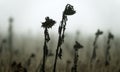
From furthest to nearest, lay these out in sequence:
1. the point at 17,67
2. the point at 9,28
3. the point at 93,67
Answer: the point at 9,28, the point at 93,67, the point at 17,67

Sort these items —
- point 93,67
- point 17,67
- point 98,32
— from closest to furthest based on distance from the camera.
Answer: point 17,67 → point 98,32 → point 93,67

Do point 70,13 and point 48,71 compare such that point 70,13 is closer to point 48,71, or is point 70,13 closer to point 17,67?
point 17,67

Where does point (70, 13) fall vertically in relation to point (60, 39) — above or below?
above

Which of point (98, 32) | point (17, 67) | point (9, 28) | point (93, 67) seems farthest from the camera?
point (9, 28)

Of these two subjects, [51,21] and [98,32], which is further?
[98,32]

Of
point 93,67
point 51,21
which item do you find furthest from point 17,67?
point 93,67

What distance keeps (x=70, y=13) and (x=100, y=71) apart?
8667mm

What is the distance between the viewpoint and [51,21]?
11844 mm

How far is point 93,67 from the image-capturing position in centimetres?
2050

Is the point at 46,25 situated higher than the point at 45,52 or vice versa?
the point at 46,25

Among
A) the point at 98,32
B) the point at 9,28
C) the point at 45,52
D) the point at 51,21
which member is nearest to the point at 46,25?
the point at 51,21

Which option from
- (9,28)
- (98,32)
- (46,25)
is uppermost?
(46,25)

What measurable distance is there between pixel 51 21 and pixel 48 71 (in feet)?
27.6

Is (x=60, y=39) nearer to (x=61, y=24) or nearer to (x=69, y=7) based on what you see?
(x=61, y=24)
